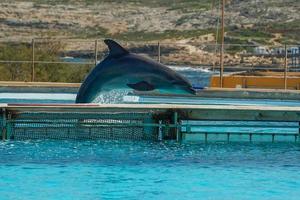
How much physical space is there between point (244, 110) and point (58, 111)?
109 inches

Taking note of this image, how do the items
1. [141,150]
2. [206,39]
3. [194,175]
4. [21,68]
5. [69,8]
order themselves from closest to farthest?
[194,175] < [141,150] < [21,68] < [206,39] < [69,8]

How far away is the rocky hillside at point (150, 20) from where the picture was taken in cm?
8294

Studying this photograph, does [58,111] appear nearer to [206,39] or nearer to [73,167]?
[73,167]

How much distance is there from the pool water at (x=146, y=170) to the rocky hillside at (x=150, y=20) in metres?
65.8

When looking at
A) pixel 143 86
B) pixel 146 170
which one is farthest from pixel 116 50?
pixel 146 170

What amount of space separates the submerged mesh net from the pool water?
14.7 inches

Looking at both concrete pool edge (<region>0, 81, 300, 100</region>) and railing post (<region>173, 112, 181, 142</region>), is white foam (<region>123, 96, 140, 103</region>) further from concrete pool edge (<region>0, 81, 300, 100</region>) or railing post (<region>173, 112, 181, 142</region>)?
railing post (<region>173, 112, 181, 142</region>)

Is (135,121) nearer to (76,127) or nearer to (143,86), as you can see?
(143,86)

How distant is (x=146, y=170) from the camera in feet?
36.3

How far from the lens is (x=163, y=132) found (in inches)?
552

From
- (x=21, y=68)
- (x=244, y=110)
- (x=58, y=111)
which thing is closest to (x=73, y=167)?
(x=58, y=111)

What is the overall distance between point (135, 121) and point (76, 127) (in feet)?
3.05

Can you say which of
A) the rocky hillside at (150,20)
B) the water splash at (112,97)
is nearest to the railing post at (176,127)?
the water splash at (112,97)

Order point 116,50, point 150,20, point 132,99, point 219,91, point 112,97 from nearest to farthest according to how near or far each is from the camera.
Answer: point 116,50
point 112,97
point 132,99
point 219,91
point 150,20
